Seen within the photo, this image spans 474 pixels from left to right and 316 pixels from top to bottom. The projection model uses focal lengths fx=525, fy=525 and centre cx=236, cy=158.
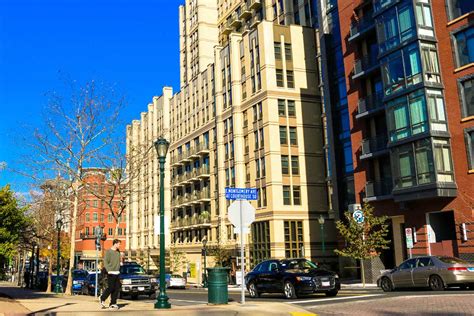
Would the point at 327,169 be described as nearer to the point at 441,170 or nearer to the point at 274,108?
the point at 274,108

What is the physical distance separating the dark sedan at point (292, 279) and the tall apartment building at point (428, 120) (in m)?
13.1

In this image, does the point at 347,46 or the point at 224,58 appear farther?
the point at 224,58

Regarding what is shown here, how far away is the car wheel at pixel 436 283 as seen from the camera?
19.5 m

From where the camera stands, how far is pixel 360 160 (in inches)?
1486

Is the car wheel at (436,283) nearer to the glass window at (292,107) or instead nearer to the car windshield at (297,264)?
the car windshield at (297,264)

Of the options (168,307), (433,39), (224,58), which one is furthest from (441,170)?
(224,58)

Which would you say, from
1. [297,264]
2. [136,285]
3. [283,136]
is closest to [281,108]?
[283,136]

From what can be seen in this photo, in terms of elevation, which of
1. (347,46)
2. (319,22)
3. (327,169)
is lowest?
(327,169)

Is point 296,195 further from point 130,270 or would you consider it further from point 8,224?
point 8,224

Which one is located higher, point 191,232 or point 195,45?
point 195,45

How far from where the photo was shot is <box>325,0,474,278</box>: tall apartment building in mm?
29375

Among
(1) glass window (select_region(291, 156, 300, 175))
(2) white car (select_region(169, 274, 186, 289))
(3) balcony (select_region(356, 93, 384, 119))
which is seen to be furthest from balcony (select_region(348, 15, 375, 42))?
(2) white car (select_region(169, 274, 186, 289))

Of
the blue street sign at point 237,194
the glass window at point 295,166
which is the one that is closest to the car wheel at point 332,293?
the blue street sign at point 237,194

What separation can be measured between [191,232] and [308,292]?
164 feet
